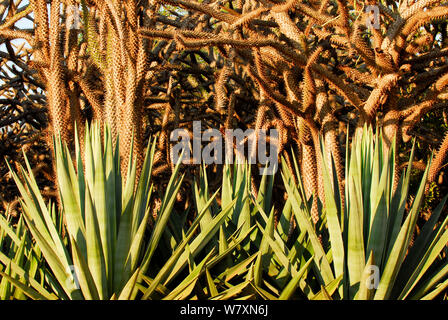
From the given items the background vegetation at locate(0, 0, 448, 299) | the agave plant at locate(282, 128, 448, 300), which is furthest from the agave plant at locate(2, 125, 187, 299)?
the agave plant at locate(282, 128, 448, 300)

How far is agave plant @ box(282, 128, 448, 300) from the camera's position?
2852 mm

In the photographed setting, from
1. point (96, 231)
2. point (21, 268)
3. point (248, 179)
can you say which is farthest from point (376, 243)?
point (21, 268)

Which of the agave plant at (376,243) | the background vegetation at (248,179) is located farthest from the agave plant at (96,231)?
the agave plant at (376,243)

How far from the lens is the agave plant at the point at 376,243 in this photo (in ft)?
9.36

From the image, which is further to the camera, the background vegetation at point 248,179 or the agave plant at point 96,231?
the background vegetation at point 248,179

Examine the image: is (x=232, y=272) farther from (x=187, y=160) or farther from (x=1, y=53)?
(x=1, y=53)

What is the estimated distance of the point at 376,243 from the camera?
308 cm

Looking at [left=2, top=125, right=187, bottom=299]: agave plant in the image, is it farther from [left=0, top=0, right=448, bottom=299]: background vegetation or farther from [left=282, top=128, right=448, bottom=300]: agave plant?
[left=282, top=128, right=448, bottom=300]: agave plant

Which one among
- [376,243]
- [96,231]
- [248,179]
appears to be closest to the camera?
[96,231]

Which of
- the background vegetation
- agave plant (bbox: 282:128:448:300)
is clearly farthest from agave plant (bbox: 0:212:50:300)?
agave plant (bbox: 282:128:448:300)

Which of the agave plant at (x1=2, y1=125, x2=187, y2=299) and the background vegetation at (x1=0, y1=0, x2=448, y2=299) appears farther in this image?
the background vegetation at (x1=0, y1=0, x2=448, y2=299)

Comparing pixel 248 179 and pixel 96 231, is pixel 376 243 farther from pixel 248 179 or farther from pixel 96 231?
pixel 96 231

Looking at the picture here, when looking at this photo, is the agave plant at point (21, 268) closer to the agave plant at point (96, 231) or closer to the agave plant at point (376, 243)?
the agave plant at point (96, 231)
